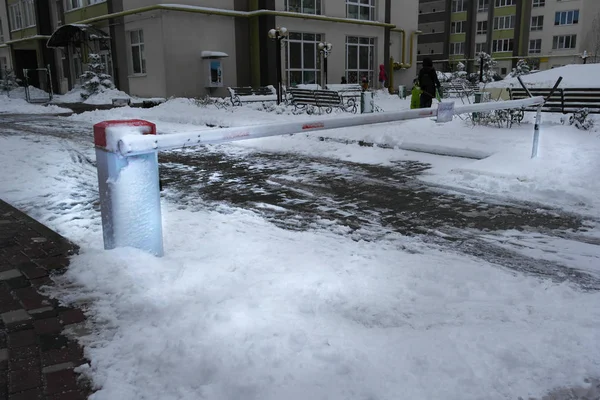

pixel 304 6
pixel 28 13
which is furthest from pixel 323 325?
pixel 28 13

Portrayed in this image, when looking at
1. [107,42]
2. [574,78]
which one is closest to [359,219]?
[574,78]

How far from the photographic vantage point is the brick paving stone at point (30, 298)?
3.33 m

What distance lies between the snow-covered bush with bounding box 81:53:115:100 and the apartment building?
1.23 metres

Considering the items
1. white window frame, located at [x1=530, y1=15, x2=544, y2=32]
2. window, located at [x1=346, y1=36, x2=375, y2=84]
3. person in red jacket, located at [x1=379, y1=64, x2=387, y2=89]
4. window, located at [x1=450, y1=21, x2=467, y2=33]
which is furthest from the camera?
window, located at [x1=450, y1=21, x2=467, y2=33]

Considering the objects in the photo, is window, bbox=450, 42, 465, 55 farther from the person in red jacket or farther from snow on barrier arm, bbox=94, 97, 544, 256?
snow on barrier arm, bbox=94, 97, 544, 256

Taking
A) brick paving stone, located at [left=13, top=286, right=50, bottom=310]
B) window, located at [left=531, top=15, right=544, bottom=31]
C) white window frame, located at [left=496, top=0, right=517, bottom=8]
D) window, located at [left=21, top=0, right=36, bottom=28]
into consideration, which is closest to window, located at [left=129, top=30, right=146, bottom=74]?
window, located at [left=21, top=0, right=36, bottom=28]

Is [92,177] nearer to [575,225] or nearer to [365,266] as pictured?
[365,266]

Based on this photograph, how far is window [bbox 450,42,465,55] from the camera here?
64875mm

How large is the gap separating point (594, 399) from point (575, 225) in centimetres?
333

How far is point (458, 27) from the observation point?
6506cm

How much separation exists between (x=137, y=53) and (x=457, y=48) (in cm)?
4936

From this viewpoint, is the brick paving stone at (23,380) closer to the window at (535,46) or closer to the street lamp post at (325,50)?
the street lamp post at (325,50)

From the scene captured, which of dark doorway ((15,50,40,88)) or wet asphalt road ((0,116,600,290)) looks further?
dark doorway ((15,50,40,88))

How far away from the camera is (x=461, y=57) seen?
64.6 meters
